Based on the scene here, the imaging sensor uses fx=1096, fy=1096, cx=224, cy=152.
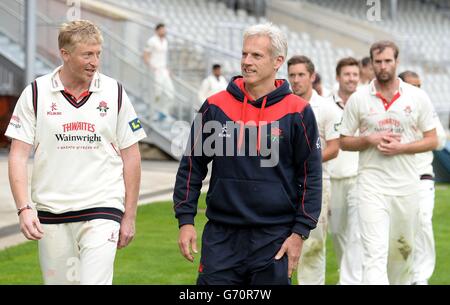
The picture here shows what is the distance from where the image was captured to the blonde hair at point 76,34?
6219 millimetres

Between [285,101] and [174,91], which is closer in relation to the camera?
[285,101]

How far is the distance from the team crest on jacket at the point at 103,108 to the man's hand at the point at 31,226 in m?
0.70

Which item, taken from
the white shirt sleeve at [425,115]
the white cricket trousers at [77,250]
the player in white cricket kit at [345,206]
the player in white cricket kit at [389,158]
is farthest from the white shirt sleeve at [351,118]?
the white cricket trousers at [77,250]

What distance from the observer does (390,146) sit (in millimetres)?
8875

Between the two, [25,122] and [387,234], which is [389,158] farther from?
[25,122]

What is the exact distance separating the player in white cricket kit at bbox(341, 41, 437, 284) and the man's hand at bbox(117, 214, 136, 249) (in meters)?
2.98

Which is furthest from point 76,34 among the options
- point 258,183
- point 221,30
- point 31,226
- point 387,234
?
point 221,30

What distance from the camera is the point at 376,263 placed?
28.8 feet

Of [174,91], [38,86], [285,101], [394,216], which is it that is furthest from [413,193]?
[174,91]

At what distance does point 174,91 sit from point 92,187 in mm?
17370

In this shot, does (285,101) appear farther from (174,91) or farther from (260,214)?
(174,91)

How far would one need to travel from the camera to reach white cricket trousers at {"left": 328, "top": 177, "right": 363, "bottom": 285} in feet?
33.2

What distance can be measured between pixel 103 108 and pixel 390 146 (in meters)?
3.26

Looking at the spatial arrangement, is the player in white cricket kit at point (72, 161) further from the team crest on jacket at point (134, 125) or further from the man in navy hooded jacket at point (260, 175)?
the man in navy hooded jacket at point (260, 175)
